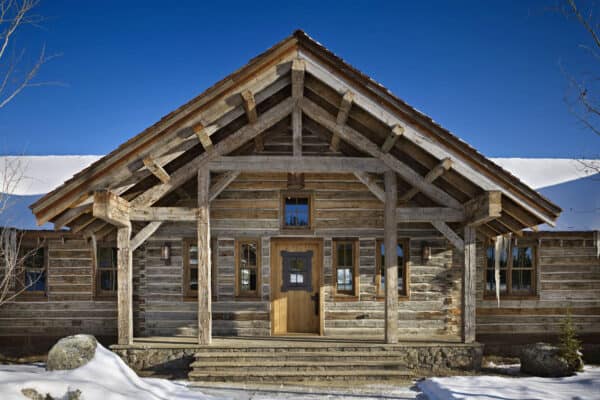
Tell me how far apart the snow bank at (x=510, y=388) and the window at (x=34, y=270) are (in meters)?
10.2

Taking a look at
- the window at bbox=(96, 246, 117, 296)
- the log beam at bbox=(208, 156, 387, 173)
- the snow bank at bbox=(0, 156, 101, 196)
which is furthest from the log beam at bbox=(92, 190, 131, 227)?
the snow bank at bbox=(0, 156, 101, 196)

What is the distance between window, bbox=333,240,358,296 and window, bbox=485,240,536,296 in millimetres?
3982

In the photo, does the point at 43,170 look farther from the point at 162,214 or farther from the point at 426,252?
the point at 426,252

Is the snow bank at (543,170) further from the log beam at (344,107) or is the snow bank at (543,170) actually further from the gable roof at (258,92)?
the log beam at (344,107)

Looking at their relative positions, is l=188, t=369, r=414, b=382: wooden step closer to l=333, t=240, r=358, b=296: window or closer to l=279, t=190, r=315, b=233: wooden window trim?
l=333, t=240, r=358, b=296: window

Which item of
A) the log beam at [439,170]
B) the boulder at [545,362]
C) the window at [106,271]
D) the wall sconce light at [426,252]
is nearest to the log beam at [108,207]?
the window at [106,271]

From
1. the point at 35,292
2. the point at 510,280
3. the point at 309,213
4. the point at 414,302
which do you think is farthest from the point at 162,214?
the point at 510,280

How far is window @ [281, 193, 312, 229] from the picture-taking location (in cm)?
1050

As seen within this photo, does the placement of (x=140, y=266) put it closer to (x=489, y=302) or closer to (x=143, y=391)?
(x=143, y=391)

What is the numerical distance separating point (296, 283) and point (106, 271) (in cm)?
541

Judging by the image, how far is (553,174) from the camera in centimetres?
1435

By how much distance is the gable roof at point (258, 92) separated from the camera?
7.41 metres

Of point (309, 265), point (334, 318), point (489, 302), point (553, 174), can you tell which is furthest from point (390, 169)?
point (553, 174)

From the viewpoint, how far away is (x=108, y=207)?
7305 mm
